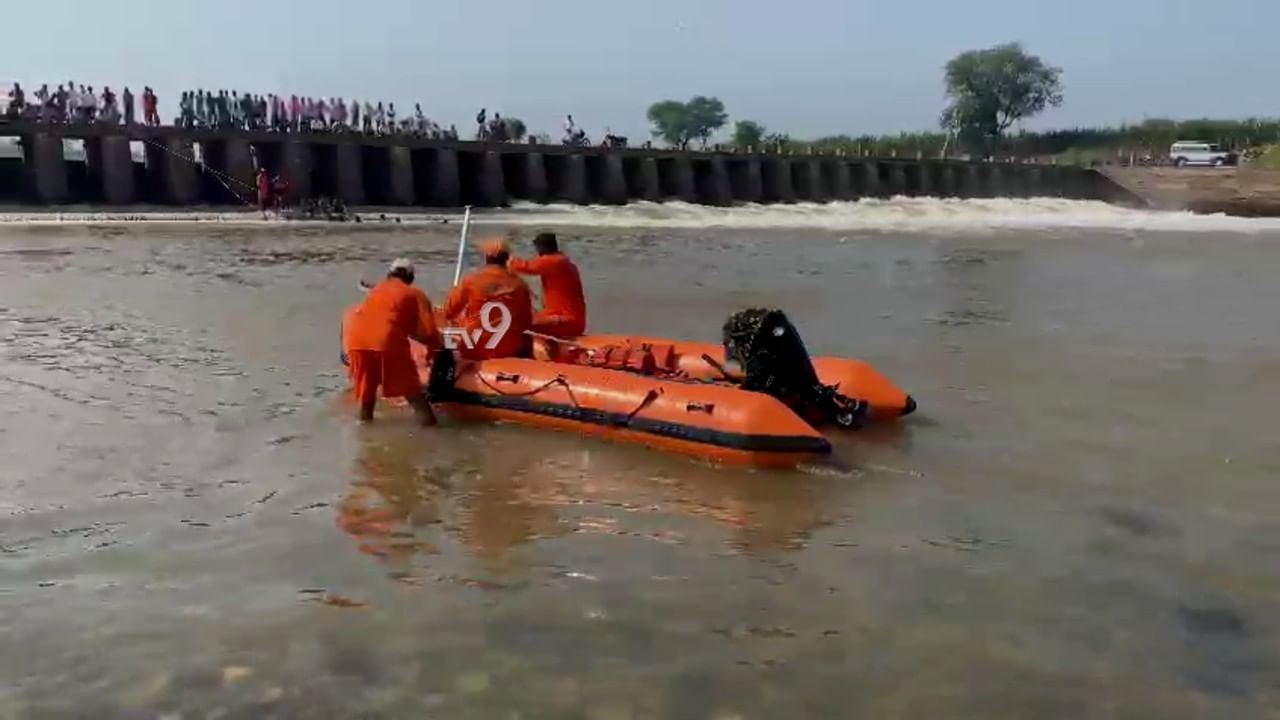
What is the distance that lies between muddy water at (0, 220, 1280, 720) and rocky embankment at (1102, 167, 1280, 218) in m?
47.3

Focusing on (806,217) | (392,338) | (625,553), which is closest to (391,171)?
(806,217)

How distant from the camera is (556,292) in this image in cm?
955

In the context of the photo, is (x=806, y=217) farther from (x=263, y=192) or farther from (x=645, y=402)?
(x=645, y=402)

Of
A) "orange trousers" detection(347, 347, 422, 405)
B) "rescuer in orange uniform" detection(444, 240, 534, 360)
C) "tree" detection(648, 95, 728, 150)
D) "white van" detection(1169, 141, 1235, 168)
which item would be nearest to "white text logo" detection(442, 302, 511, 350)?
"rescuer in orange uniform" detection(444, 240, 534, 360)

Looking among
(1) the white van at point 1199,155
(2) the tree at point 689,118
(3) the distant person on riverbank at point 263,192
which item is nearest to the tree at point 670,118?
(2) the tree at point 689,118

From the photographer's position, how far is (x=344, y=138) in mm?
33969

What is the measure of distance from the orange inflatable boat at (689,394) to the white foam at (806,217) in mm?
21589

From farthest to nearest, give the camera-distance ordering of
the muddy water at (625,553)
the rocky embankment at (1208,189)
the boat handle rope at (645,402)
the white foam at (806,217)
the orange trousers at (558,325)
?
the rocky embankment at (1208,189) < the white foam at (806,217) < the orange trousers at (558,325) < the boat handle rope at (645,402) < the muddy water at (625,553)

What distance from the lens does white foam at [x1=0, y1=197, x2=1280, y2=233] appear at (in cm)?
2931

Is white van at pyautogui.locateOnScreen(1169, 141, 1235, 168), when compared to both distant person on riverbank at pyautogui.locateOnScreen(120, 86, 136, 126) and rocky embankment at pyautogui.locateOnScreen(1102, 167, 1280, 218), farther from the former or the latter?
distant person on riverbank at pyautogui.locateOnScreen(120, 86, 136, 126)

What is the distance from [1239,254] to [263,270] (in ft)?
64.4

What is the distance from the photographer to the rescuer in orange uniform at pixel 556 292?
947 cm

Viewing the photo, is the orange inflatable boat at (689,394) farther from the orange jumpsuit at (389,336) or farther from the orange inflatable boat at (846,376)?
the orange jumpsuit at (389,336)

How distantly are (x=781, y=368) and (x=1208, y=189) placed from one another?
5715cm
